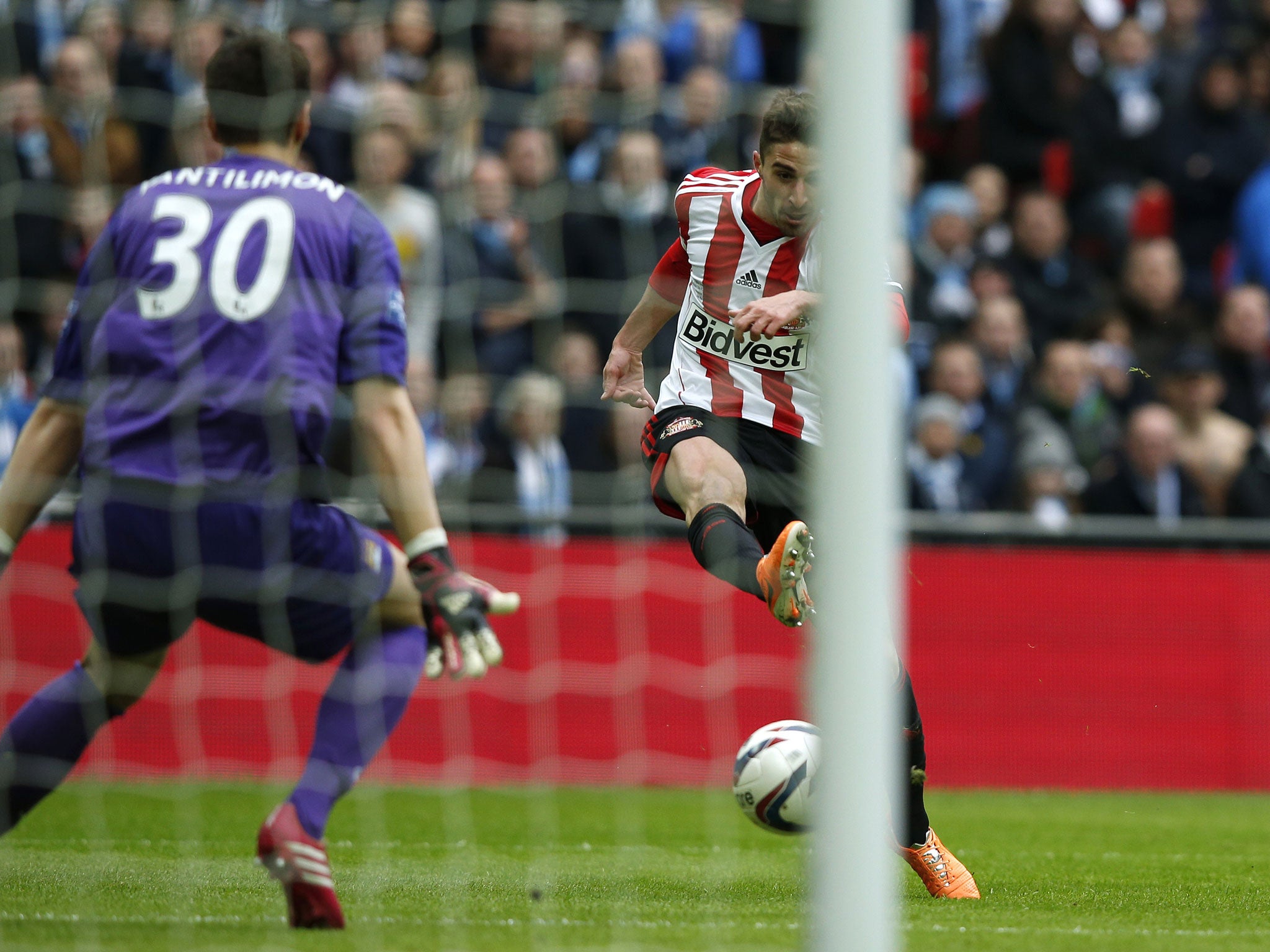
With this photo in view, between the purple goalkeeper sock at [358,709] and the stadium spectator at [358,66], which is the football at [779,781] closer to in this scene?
the purple goalkeeper sock at [358,709]

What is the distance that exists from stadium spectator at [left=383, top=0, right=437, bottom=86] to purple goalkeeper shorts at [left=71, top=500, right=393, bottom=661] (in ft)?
15.5

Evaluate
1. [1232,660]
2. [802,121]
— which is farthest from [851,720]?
[1232,660]

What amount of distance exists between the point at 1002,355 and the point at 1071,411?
1.58 ft

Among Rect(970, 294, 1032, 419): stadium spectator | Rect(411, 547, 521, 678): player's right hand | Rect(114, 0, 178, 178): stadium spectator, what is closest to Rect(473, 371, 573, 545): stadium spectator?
Rect(114, 0, 178, 178): stadium spectator

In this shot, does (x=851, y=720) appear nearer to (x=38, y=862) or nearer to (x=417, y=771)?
(x=38, y=862)

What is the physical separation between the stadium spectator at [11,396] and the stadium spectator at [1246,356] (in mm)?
6233

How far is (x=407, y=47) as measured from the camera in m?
8.30

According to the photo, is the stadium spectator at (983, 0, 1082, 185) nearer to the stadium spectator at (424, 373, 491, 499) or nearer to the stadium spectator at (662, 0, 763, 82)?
the stadium spectator at (662, 0, 763, 82)

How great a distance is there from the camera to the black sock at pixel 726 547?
14.4 feet


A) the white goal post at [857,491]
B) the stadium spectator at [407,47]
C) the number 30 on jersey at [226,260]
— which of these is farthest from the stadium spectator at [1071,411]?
the white goal post at [857,491]

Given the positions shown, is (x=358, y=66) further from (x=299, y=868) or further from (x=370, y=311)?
(x=299, y=868)

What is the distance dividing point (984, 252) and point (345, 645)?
21.5 feet

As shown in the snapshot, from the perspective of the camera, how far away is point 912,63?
10.4m

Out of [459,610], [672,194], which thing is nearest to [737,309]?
[459,610]
